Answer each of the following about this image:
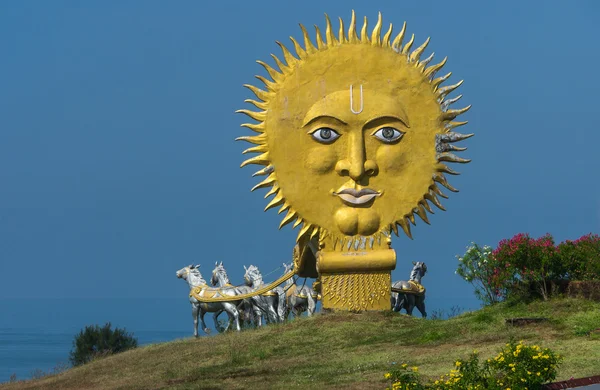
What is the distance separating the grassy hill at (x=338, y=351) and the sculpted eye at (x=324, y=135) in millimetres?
3717

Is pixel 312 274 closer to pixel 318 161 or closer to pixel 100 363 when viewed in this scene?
pixel 318 161

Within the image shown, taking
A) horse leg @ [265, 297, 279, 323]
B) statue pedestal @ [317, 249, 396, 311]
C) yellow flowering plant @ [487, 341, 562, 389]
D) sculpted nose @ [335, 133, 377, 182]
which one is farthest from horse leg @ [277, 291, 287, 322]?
yellow flowering plant @ [487, 341, 562, 389]

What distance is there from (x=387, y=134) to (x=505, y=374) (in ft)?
35.2

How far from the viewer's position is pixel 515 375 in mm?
13062

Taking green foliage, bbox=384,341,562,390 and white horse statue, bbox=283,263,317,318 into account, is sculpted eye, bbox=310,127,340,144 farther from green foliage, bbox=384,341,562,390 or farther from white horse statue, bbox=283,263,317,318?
green foliage, bbox=384,341,562,390

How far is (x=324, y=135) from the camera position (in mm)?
23516

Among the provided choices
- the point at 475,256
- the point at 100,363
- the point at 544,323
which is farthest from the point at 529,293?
the point at 100,363

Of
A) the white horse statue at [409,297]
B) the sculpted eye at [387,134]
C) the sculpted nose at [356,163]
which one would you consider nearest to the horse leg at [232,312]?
the white horse statue at [409,297]

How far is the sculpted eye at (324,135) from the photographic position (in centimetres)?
2352

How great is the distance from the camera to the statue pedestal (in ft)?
76.6

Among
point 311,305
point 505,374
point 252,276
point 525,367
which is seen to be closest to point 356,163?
point 311,305

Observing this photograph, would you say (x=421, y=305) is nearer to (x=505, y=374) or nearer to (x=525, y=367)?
(x=505, y=374)

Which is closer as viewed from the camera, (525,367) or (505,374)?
(525,367)

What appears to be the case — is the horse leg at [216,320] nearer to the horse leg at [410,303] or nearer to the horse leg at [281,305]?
the horse leg at [281,305]
